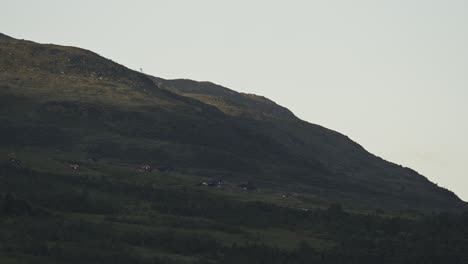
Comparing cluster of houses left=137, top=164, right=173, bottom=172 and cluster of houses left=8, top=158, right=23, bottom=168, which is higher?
cluster of houses left=137, top=164, right=173, bottom=172

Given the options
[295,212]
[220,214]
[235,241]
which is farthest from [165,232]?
[295,212]

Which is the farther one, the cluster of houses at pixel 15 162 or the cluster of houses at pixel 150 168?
the cluster of houses at pixel 150 168

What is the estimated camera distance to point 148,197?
391ft

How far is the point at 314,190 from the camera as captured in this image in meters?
199

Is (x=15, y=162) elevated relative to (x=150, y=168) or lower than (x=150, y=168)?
lower

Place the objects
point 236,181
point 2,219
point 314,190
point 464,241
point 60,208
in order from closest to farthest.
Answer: point 2,219 < point 60,208 < point 464,241 < point 236,181 < point 314,190

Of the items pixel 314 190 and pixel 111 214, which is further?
pixel 314 190

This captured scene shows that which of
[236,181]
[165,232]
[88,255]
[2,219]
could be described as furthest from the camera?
[236,181]

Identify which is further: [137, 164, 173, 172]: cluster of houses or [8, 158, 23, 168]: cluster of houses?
[137, 164, 173, 172]: cluster of houses

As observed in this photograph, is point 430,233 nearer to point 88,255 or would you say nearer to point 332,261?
point 332,261

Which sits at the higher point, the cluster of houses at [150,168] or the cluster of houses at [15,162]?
the cluster of houses at [150,168]

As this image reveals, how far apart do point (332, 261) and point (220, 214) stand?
2783 centimetres

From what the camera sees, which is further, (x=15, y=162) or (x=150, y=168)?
(x=150, y=168)

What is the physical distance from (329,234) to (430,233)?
13.3m
